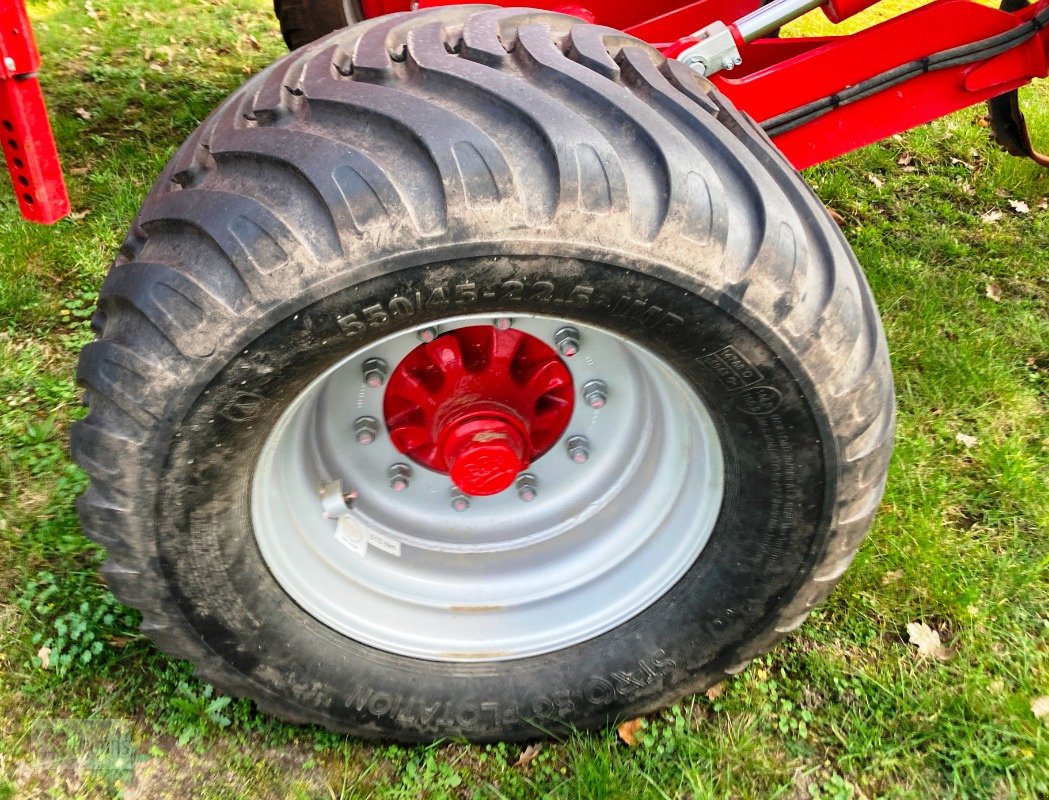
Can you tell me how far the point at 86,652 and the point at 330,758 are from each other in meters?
0.68

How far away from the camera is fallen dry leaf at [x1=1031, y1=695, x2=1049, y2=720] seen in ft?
7.07

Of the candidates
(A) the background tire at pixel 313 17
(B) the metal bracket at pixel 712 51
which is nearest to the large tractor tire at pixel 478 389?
(B) the metal bracket at pixel 712 51

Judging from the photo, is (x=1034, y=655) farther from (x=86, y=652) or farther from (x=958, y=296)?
(x=86, y=652)

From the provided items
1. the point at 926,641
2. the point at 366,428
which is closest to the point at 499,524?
the point at 366,428

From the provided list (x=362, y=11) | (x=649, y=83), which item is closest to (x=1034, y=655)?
(x=649, y=83)

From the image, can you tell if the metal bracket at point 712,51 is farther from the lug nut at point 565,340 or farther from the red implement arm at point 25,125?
the red implement arm at point 25,125

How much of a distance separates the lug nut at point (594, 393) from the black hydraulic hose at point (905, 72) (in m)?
0.79

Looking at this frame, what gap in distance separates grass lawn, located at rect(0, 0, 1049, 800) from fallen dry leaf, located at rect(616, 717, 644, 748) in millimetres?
15

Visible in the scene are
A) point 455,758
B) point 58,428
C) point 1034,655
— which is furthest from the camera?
point 58,428

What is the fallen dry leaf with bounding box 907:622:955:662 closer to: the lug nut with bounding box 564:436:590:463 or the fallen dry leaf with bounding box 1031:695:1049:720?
the fallen dry leaf with bounding box 1031:695:1049:720

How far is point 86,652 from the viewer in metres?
2.19

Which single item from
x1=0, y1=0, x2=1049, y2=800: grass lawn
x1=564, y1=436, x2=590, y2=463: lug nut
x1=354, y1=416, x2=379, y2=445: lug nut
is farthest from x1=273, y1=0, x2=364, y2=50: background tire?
x1=564, y1=436, x2=590, y2=463: lug nut

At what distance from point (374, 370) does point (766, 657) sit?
126 centimetres

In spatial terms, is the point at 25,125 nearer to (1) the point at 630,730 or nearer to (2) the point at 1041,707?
(1) the point at 630,730
